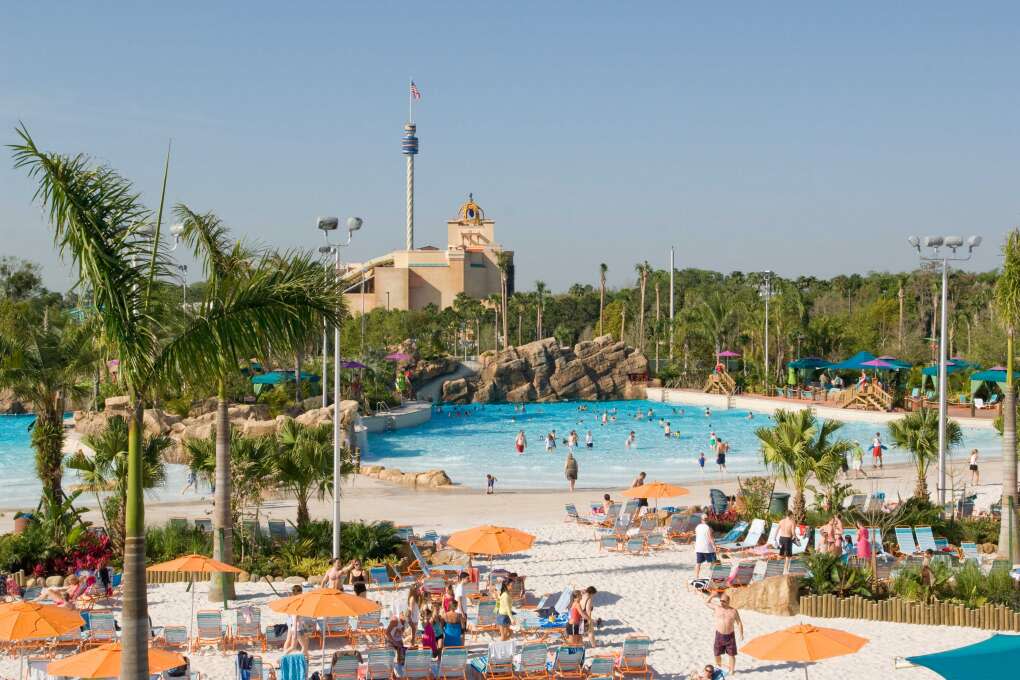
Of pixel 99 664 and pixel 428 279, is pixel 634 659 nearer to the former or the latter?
pixel 99 664

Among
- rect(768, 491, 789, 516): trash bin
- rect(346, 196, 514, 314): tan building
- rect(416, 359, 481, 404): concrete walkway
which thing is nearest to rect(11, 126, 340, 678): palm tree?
rect(768, 491, 789, 516): trash bin

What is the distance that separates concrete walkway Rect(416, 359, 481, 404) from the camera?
60.5 m

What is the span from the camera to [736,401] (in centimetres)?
5384

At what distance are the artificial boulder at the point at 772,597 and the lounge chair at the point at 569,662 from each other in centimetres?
409

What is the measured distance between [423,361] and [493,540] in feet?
153

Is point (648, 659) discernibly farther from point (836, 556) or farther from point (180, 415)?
point (180, 415)

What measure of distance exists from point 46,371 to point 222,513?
4670mm

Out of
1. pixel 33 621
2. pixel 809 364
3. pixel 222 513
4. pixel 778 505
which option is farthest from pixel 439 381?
pixel 33 621

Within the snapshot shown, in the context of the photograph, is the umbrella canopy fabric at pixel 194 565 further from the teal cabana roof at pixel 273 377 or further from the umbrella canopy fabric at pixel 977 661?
the teal cabana roof at pixel 273 377

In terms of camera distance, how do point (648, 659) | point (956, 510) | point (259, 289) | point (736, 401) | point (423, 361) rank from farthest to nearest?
1. point (423, 361)
2. point (736, 401)
3. point (956, 510)
4. point (648, 659)
5. point (259, 289)

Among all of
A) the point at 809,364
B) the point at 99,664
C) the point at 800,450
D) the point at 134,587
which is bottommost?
the point at 99,664

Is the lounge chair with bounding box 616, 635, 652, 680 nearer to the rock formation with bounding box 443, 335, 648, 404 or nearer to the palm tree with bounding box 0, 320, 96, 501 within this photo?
the palm tree with bounding box 0, 320, 96, 501

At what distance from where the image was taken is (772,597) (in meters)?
14.7

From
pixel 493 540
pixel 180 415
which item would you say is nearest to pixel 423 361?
pixel 180 415
